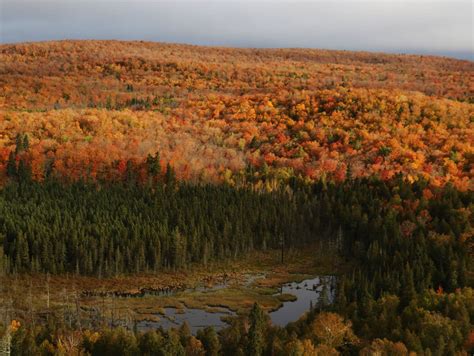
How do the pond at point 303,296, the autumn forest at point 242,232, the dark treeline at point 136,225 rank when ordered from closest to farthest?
1. the autumn forest at point 242,232
2. the pond at point 303,296
3. the dark treeline at point 136,225

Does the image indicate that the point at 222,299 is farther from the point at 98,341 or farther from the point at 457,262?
the point at 457,262

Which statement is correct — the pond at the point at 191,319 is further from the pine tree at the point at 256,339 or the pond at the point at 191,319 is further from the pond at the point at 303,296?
the pine tree at the point at 256,339

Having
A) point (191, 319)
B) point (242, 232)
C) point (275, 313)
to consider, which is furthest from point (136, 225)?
point (275, 313)

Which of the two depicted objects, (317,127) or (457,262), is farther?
(317,127)

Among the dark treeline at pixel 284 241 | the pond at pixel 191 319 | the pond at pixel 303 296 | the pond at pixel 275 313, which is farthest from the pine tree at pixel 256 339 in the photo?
the pond at pixel 303 296

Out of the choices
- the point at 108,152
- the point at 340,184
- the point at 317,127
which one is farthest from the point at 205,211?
the point at 317,127

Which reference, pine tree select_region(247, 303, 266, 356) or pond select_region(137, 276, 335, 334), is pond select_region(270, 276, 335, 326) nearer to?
pond select_region(137, 276, 335, 334)

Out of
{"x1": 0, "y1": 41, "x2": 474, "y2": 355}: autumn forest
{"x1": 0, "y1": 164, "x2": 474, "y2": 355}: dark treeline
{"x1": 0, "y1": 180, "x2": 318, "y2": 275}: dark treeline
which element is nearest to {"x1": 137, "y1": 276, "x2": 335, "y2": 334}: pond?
{"x1": 0, "y1": 41, "x2": 474, "y2": 355}: autumn forest

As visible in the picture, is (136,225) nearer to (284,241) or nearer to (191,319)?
(191,319)
